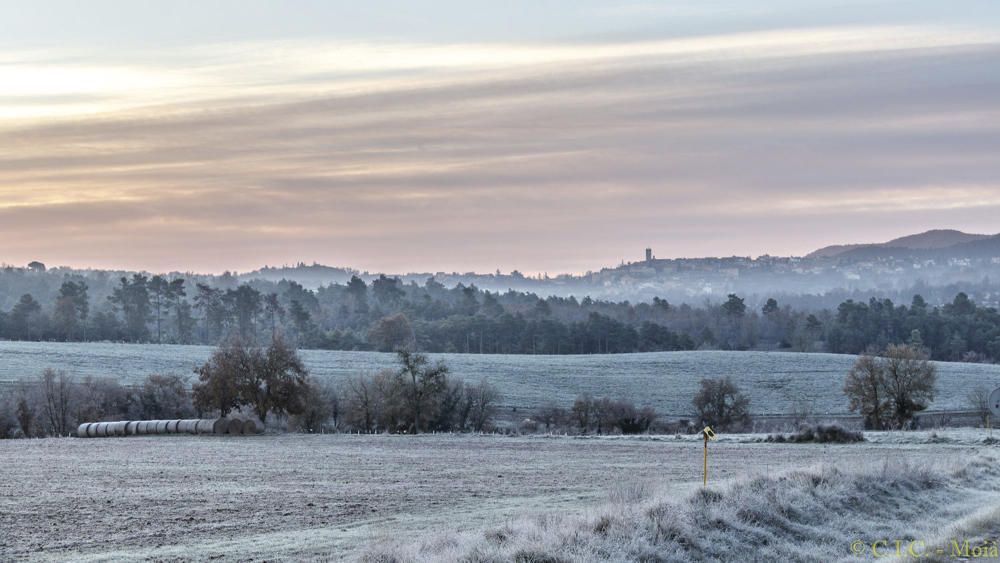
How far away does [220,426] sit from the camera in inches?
2726

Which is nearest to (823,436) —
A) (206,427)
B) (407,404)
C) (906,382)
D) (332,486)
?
(906,382)

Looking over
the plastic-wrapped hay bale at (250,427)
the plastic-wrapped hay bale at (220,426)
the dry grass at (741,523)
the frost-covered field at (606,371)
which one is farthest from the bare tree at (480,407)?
the dry grass at (741,523)

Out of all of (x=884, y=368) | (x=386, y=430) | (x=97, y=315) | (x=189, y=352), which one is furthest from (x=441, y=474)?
(x=97, y=315)

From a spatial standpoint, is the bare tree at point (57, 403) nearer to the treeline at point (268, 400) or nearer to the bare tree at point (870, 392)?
the treeline at point (268, 400)

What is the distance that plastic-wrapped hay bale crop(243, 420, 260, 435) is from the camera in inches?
2741

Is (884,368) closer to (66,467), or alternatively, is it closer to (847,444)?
(847,444)

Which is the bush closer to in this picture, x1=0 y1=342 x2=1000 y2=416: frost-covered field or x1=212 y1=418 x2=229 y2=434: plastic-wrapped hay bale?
x1=212 y1=418 x2=229 y2=434: plastic-wrapped hay bale

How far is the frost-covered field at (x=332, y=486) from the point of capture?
23094mm

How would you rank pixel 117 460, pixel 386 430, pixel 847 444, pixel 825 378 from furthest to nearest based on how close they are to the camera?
1. pixel 825 378
2. pixel 386 430
3. pixel 847 444
4. pixel 117 460

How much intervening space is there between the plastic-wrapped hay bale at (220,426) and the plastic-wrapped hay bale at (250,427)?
→ 992mm

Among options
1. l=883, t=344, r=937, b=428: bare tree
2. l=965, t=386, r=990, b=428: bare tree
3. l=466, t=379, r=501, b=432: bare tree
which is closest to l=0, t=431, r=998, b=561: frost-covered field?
l=466, t=379, r=501, b=432: bare tree

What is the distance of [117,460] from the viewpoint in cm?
4766

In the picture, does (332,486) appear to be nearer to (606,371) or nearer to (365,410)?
(365,410)

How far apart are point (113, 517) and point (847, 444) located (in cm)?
3541
